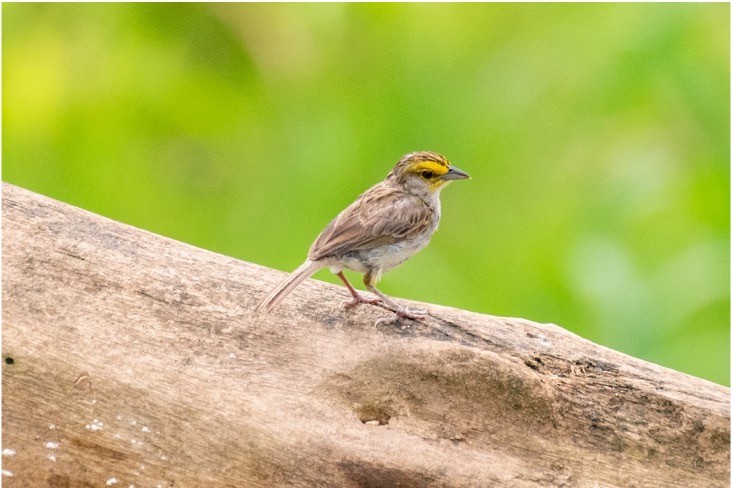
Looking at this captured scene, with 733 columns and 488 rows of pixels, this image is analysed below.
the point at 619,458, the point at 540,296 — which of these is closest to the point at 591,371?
the point at 619,458

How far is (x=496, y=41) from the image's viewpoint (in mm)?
7246

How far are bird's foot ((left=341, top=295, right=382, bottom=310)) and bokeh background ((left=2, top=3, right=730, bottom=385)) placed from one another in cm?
219

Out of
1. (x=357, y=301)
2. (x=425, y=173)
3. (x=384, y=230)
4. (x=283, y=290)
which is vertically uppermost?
(x=425, y=173)

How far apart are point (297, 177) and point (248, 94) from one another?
0.76 metres

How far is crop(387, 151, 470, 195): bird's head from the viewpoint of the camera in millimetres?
4793

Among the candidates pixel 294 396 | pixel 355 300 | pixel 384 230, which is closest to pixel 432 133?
pixel 384 230

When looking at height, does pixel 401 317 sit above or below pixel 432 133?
below

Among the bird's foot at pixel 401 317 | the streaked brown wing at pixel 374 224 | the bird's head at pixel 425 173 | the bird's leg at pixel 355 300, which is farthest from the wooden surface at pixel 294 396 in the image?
the bird's head at pixel 425 173

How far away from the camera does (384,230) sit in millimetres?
4477

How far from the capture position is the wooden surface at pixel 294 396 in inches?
144

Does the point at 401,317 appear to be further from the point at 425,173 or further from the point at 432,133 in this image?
the point at 432,133

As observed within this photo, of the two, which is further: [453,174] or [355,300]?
[453,174]

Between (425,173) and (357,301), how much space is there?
30.7 inches

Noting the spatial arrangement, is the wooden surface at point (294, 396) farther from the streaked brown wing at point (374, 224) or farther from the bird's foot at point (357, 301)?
the streaked brown wing at point (374, 224)
